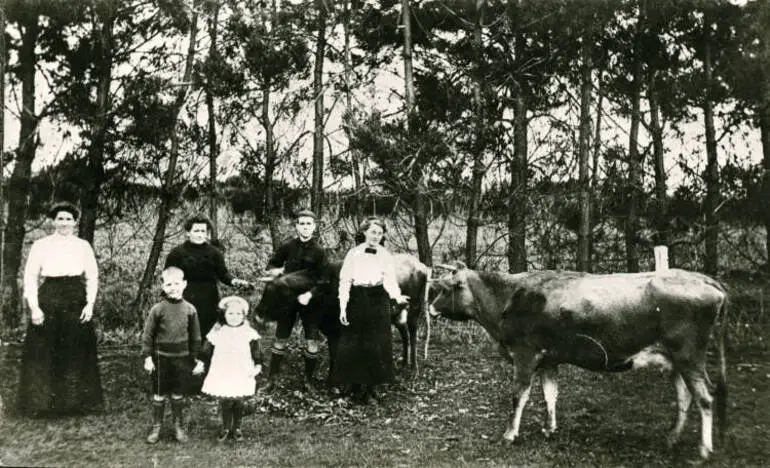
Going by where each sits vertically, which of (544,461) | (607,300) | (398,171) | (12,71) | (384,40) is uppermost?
(384,40)

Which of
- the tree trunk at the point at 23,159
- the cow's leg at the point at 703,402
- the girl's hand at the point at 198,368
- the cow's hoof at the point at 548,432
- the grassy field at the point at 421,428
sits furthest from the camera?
the tree trunk at the point at 23,159

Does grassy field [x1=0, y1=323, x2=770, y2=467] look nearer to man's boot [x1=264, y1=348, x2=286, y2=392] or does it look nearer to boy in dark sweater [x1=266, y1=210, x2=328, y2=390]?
man's boot [x1=264, y1=348, x2=286, y2=392]

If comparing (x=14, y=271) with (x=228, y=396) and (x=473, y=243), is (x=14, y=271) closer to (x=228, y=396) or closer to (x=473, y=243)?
(x=228, y=396)

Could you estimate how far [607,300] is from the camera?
647 centimetres

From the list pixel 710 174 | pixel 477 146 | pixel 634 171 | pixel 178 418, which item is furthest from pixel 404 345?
pixel 710 174

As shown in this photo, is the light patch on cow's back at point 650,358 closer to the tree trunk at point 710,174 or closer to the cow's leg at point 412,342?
the cow's leg at point 412,342

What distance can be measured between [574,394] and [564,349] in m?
1.76

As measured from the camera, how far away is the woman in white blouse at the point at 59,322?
22.7 feet

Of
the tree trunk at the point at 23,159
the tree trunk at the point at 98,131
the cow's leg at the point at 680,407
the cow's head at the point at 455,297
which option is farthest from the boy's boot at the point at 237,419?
the tree trunk at the point at 23,159

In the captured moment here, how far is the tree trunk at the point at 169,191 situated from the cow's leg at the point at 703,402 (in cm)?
856

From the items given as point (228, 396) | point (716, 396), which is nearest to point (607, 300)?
point (716, 396)

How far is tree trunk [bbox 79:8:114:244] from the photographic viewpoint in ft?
34.4

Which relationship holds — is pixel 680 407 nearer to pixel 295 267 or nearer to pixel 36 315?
pixel 295 267

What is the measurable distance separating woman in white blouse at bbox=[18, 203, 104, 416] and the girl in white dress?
1.58 m
